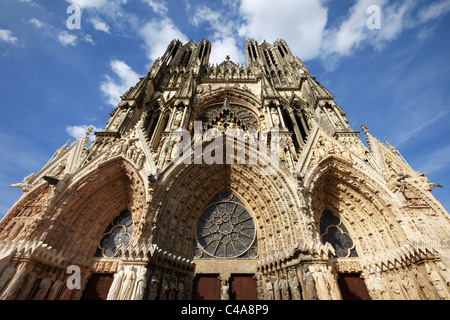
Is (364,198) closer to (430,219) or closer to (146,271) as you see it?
(430,219)

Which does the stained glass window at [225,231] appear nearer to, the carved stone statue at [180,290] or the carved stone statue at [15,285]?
the carved stone statue at [180,290]

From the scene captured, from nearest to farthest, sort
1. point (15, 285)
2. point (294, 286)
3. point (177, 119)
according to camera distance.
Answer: point (15, 285), point (294, 286), point (177, 119)

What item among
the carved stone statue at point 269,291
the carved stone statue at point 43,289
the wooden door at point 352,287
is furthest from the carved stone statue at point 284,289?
the carved stone statue at point 43,289

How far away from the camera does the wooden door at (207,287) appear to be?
22.1 feet

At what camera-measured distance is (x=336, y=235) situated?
7.88 m

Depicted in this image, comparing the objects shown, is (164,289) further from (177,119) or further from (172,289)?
(177,119)

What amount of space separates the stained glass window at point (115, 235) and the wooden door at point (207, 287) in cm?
325

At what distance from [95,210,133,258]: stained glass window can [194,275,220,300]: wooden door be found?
3.25 metres

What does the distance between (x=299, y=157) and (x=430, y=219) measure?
481cm

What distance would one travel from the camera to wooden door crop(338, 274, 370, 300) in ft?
21.8

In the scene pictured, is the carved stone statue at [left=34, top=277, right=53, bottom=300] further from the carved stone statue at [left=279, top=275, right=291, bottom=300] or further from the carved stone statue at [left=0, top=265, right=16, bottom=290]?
the carved stone statue at [left=279, top=275, right=291, bottom=300]

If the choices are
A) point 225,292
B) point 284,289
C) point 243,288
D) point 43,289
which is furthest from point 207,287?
point 43,289

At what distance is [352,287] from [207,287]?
5.25 m
